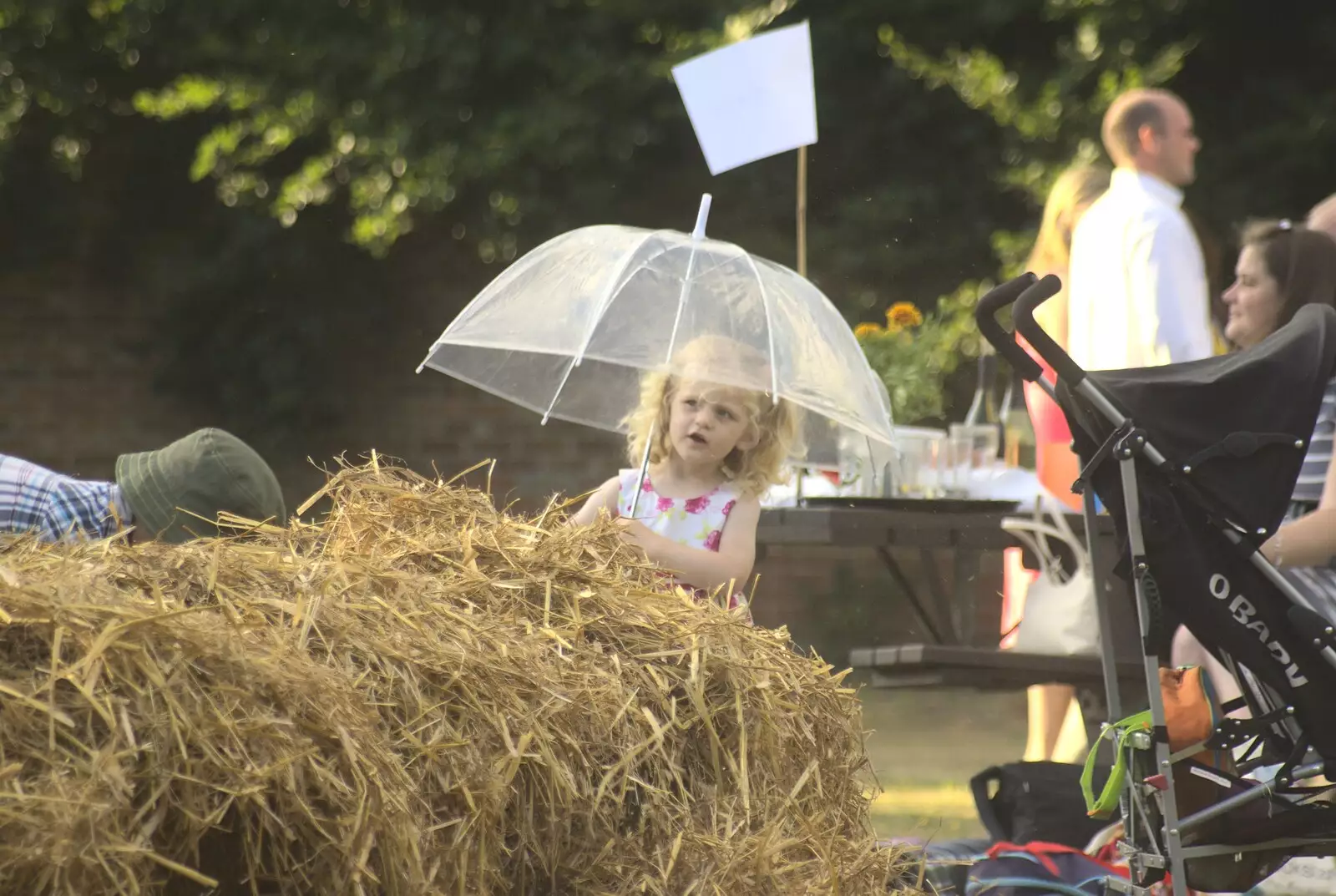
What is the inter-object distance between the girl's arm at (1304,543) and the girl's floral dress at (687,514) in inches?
46.4

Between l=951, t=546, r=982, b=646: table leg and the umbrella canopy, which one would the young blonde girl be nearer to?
the umbrella canopy

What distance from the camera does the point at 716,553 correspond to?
3543mm

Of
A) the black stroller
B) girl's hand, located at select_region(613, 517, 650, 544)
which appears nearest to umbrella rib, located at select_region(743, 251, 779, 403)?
girl's hand, located at select_region(613, 517, 650, 544)

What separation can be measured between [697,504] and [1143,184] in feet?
7.18

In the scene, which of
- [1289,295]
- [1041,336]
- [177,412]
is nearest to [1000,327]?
[1041,336]

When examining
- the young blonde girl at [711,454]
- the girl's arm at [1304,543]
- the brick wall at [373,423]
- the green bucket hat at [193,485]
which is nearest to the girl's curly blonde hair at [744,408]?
the young blonde girl at [711,454]

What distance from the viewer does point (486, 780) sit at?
78.5 inches

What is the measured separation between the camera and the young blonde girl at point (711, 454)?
12.0 feet

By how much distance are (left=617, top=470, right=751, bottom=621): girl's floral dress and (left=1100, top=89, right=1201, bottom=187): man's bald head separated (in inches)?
87.6

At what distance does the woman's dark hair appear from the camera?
407 cm

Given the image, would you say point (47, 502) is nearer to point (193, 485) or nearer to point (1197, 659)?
point (193, 485)

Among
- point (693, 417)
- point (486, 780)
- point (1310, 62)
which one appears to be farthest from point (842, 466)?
point (1310, 62)

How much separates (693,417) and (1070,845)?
1.35 m

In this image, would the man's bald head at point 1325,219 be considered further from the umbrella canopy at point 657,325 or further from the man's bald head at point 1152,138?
the umbrella canopy at point 657,325
